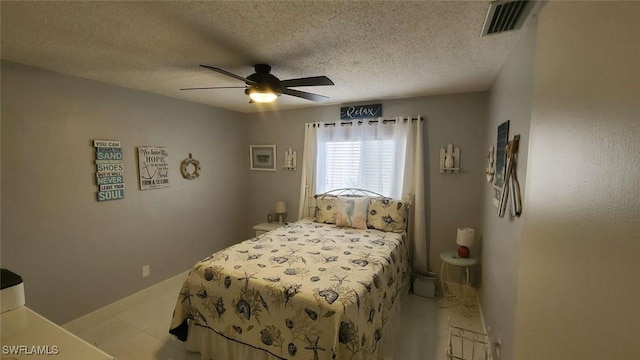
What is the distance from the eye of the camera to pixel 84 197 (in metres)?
2.39

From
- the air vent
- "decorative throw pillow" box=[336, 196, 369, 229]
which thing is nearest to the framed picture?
"decorative throw pillow" box=[336, 196, 369, 229]

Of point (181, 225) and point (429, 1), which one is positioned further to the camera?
point (181, 225)

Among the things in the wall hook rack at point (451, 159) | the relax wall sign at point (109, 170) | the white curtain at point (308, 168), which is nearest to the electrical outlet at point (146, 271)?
the relax wall sign at point (109, 170)

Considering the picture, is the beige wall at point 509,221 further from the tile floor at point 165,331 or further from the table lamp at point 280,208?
the table lamp at point 280,208

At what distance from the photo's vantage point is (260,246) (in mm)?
2436

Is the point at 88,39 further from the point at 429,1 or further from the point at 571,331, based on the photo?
the point at 571,331

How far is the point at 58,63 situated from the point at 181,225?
2039 mm

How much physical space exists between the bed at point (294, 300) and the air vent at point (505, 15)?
5.68ft

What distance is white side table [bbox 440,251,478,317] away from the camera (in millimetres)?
2618

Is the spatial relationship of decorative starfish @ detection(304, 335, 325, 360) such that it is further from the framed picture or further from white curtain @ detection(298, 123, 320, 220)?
the framed picture

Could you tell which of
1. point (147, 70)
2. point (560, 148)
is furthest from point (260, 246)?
point (560, 148)

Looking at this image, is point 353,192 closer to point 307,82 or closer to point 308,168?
point 308,168

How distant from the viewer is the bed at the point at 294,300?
1544mm

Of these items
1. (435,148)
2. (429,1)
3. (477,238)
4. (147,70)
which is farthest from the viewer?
(435,148)
